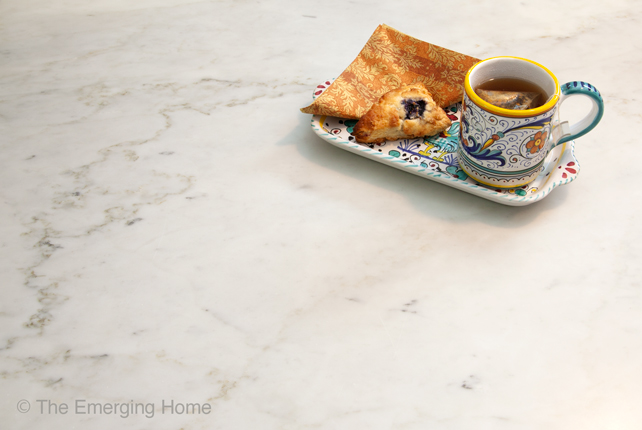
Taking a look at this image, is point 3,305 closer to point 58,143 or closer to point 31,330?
point 31,330

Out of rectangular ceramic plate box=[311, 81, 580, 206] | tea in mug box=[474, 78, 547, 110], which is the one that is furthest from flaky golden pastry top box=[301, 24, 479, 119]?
tea in mug box=[474, 78, 547, 110]

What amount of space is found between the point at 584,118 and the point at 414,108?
267mm

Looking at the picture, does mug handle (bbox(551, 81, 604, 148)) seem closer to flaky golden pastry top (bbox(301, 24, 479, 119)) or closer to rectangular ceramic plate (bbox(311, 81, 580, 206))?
rectangular ceramic plate (bbox(311, 81, 580, 206))

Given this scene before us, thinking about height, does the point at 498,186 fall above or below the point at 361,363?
above

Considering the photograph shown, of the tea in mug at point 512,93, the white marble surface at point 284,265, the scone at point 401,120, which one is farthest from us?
the scone at point 401,120

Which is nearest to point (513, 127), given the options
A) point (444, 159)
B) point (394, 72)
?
point (444, 159)

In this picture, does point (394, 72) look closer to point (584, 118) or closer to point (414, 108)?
point (414, 108)

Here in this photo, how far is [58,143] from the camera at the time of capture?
38.3 inches

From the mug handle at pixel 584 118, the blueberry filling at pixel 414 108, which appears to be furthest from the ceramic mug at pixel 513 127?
the blueberry filling at pixel 414 108

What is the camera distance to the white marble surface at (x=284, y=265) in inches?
24.8

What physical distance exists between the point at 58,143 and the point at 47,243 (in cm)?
26

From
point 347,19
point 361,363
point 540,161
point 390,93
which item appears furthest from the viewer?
point 347,19

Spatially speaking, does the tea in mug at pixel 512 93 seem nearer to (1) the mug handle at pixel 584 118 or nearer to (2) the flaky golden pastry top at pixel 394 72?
(1) the mug handle at pixel 584 118

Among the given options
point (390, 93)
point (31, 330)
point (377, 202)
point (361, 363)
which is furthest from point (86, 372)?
point (390, 93)
